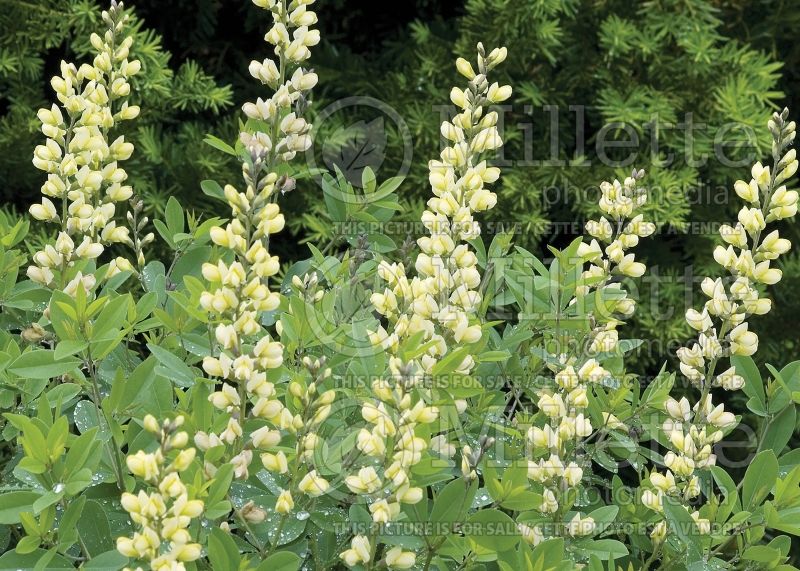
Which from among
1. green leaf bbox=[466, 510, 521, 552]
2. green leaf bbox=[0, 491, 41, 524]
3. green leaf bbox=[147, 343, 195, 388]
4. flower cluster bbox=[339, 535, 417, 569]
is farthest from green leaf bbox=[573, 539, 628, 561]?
green leaf bbox=[0, 491, 41, 524]

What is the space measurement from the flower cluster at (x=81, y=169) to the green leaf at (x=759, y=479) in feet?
3.17

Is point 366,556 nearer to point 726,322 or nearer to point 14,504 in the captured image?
point 14,504

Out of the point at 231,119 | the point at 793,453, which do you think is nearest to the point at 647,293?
the point at 231,119

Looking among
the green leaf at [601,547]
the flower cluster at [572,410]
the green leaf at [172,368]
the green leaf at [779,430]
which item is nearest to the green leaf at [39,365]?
the green leaf at [172,368]

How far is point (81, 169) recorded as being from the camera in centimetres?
163

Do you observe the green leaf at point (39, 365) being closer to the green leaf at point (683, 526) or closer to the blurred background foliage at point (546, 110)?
the green leaf at point (683, 526)

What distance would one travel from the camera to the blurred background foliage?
355 cm

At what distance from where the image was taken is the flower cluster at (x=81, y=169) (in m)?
1.54

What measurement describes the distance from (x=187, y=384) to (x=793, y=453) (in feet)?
3.07

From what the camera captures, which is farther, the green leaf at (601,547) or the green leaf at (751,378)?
the green leaf at (751,378)

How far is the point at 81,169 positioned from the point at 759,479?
1112 mm

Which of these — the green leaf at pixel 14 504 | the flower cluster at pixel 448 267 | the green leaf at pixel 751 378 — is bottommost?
the green leaf at pixel 751 378

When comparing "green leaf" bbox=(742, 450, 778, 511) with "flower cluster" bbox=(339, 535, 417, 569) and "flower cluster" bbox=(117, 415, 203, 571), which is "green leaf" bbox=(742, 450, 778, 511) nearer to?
"flower cluster" bbox=(339, 535, 417, 569)

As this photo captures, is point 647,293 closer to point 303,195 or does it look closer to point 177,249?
point 303,195
